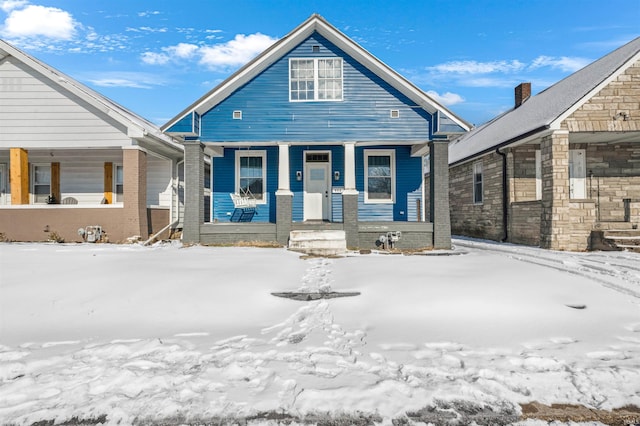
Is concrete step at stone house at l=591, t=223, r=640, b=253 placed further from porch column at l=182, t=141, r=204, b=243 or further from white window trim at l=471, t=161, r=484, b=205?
porch column at l=182, t=141, r=204, b=243

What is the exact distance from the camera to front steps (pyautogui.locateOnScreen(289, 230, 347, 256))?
10266 mm

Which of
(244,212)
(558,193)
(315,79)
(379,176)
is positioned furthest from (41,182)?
(558,193)

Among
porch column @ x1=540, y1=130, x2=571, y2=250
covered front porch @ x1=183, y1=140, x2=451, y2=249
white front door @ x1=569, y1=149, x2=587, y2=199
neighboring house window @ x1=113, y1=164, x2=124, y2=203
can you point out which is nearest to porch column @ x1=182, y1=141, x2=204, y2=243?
covered front porch @ x1=183, y1=140, x2=451, y2=249

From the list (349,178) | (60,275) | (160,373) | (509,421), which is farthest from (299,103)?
(509,421)

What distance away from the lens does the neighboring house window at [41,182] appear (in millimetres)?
13641

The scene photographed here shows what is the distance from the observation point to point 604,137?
11828 mm

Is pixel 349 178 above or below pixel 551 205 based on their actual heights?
above

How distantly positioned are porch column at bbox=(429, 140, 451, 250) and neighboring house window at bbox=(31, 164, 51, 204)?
1479 cm

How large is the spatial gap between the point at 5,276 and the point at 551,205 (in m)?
13.7

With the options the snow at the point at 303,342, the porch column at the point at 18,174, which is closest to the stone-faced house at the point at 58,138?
the porch column at the point at 18,174

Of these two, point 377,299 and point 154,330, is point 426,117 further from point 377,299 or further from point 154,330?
point 154,330

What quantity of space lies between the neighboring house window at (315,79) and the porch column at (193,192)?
369cm

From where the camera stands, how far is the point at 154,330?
12.8ft

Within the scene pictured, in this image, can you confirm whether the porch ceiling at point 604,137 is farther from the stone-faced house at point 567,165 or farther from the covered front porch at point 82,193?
the covered front porch at point 82,193
